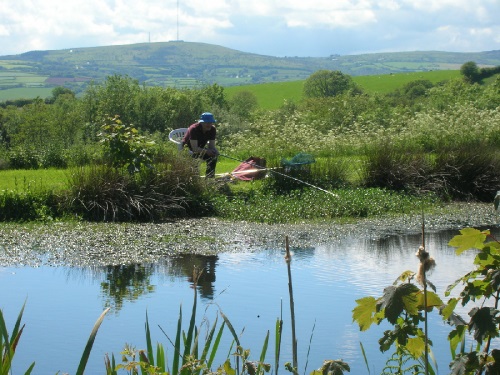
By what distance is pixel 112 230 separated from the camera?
14.1 metres

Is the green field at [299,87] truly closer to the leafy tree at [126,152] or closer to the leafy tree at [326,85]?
the leafy tree at [326,85]

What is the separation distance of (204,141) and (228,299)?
27.9 feet

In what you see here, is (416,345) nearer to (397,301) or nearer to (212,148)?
(397,301)

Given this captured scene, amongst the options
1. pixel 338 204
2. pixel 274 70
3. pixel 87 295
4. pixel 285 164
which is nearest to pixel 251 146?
pixel 285 164

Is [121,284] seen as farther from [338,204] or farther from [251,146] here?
[251,146]

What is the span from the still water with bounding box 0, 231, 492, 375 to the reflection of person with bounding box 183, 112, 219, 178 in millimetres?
4644

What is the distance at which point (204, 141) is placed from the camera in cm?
1802

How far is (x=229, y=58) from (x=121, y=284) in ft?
625

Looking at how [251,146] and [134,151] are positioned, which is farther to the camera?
[251,146]

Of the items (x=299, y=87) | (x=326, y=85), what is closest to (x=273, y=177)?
(x=326, y=85)

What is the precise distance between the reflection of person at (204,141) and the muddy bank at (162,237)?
2.32 meters

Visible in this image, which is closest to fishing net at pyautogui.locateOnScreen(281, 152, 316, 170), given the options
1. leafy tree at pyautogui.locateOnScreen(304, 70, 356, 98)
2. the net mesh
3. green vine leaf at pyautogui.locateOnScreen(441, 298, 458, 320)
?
the net mesh

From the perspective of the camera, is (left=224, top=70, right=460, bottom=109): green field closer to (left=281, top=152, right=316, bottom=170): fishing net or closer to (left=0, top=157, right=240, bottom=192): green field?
(left=0, top=157, right=240, bottom=192): green field

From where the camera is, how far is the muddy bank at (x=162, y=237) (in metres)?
12.2
